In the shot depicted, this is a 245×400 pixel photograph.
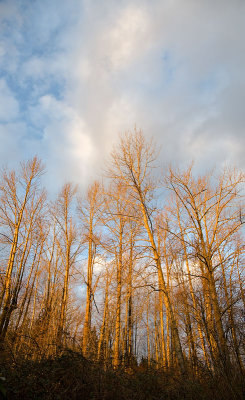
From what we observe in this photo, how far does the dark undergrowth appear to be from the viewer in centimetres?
335

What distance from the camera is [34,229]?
13438 millimetres

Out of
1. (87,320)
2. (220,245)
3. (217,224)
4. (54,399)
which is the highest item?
(217,224)

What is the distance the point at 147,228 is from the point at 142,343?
4507 cm

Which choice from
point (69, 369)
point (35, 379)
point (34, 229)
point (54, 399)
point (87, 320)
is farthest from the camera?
point (34, 229)

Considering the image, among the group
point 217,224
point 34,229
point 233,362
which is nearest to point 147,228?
point 217,224

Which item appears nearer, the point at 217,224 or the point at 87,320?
the point at 217,224

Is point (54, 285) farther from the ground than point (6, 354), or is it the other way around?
point (54, 285)

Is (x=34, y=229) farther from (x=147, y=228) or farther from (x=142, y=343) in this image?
(x=142, y=343)

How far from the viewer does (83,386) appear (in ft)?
11.8

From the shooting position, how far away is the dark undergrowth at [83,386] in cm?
335

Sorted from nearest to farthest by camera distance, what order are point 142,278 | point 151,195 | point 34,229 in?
point 142,278, point 151,195, point 34,229

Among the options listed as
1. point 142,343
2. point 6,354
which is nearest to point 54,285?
point 6,354

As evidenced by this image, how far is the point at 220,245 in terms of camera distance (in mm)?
8180

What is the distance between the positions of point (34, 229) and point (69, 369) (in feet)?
34.5
